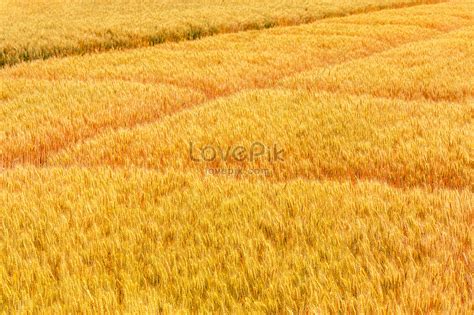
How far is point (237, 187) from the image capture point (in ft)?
10.3

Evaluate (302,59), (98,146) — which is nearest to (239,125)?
(98,146)

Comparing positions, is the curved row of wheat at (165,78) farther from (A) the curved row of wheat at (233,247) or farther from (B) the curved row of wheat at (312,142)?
(A) the curved row of wheat at (233,247)

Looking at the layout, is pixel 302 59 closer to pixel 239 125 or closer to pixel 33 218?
pixel 239 125

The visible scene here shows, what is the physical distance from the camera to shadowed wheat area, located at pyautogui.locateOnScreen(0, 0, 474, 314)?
6.07 feet

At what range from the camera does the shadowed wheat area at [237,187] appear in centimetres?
185

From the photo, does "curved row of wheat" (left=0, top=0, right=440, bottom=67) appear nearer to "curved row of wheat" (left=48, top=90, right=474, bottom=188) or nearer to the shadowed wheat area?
the shadowed wheat area

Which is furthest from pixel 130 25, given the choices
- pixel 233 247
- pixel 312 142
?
pixel 233 247

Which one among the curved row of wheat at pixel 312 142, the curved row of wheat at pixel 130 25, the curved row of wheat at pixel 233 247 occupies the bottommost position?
the curved row of wheat at pixel 312 142

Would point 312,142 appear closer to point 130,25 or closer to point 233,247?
point 233,247

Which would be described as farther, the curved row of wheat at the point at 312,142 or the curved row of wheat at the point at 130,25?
the curved row of wheat at the point at 130,25

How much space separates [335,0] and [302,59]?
14.3m

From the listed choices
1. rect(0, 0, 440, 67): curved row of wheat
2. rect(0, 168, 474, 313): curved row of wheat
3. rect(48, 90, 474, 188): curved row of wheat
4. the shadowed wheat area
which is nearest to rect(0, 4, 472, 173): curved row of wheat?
the shadowed wheat area

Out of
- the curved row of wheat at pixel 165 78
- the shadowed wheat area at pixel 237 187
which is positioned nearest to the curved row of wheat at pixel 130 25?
the curved row of wheat at pixel 165 78

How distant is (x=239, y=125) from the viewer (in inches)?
191
